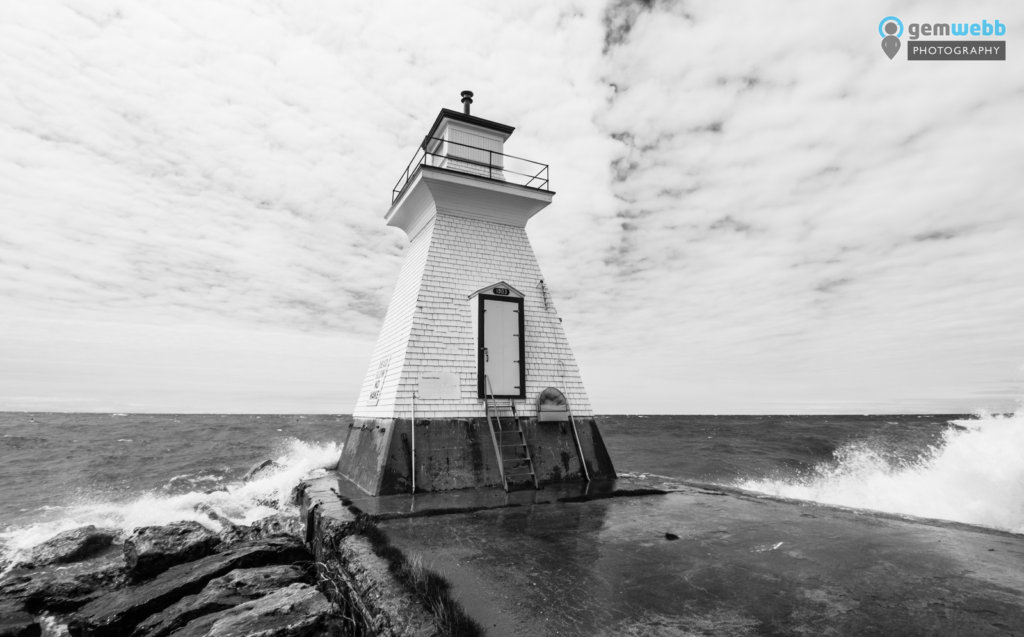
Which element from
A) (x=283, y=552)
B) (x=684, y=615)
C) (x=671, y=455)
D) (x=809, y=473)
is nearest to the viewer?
(x=684, y=615)

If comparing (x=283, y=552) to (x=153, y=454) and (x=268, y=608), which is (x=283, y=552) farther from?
(x=153, y=454)

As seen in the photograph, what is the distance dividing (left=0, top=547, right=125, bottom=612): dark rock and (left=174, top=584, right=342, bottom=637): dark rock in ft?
11.4

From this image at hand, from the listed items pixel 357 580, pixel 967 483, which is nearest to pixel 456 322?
pixel 357 580

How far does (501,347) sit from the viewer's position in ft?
33.3

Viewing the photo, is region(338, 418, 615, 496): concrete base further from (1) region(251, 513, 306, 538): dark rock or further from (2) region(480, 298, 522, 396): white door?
(1) region(251, 513, 306, 538): dark rock

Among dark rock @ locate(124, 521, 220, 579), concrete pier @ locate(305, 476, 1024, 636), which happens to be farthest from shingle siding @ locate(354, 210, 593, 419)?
dark rock @ locate(124, 521, 220, 579)

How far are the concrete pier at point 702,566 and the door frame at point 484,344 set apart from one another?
2.38 m

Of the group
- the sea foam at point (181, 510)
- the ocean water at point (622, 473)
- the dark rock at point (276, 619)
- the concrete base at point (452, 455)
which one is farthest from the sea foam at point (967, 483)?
the sea foam at point (181, 510)

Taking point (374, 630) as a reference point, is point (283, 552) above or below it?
below

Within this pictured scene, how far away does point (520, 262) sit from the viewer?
36.6ft

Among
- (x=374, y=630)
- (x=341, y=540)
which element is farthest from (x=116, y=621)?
(x=374, y=630)

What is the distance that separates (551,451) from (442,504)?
2.99 m

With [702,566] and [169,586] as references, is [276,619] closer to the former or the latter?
[169,586]

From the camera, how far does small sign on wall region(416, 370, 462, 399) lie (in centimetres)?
928
